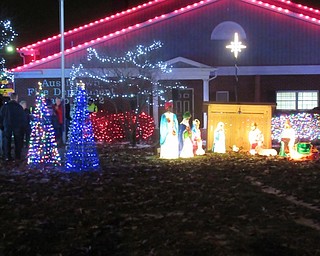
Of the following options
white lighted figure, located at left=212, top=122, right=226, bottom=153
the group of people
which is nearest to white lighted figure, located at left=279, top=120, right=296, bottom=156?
white lighted figure, located at left=212, top=122, right=226, bottom=153

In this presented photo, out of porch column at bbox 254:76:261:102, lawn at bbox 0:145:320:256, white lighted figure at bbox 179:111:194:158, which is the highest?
porch column at bbox 254:76:261:102

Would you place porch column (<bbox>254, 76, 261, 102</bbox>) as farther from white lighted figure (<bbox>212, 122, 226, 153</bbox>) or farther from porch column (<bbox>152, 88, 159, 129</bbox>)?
white lighted figure (<bbox>212, 122, 226, 153</bbox>)

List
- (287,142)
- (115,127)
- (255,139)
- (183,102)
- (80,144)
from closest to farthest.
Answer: (80,144) → (287,142) → (255,139) → (115,127) → (183,102)

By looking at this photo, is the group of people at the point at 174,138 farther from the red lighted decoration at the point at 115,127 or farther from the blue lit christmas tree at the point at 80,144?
the red lighted decoration at the point at 115,127

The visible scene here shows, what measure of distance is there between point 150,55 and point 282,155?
10.7 meters

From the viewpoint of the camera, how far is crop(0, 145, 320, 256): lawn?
642 cm

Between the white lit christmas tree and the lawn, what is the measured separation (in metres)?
0.73

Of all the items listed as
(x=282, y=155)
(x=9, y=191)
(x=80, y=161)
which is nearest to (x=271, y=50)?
(x=282, y=155)

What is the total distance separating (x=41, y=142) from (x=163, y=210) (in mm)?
6676

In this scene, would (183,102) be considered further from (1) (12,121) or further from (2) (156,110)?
(1) (12,121)

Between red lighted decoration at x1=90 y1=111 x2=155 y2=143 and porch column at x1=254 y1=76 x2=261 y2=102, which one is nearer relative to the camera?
red lighted decoration at x1=90 y1=111 x2=155 y2=143

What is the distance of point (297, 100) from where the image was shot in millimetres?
26938

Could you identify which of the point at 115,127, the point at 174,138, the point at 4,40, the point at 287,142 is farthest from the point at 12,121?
the point at 4,40

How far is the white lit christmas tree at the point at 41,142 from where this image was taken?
1412 centimetres
